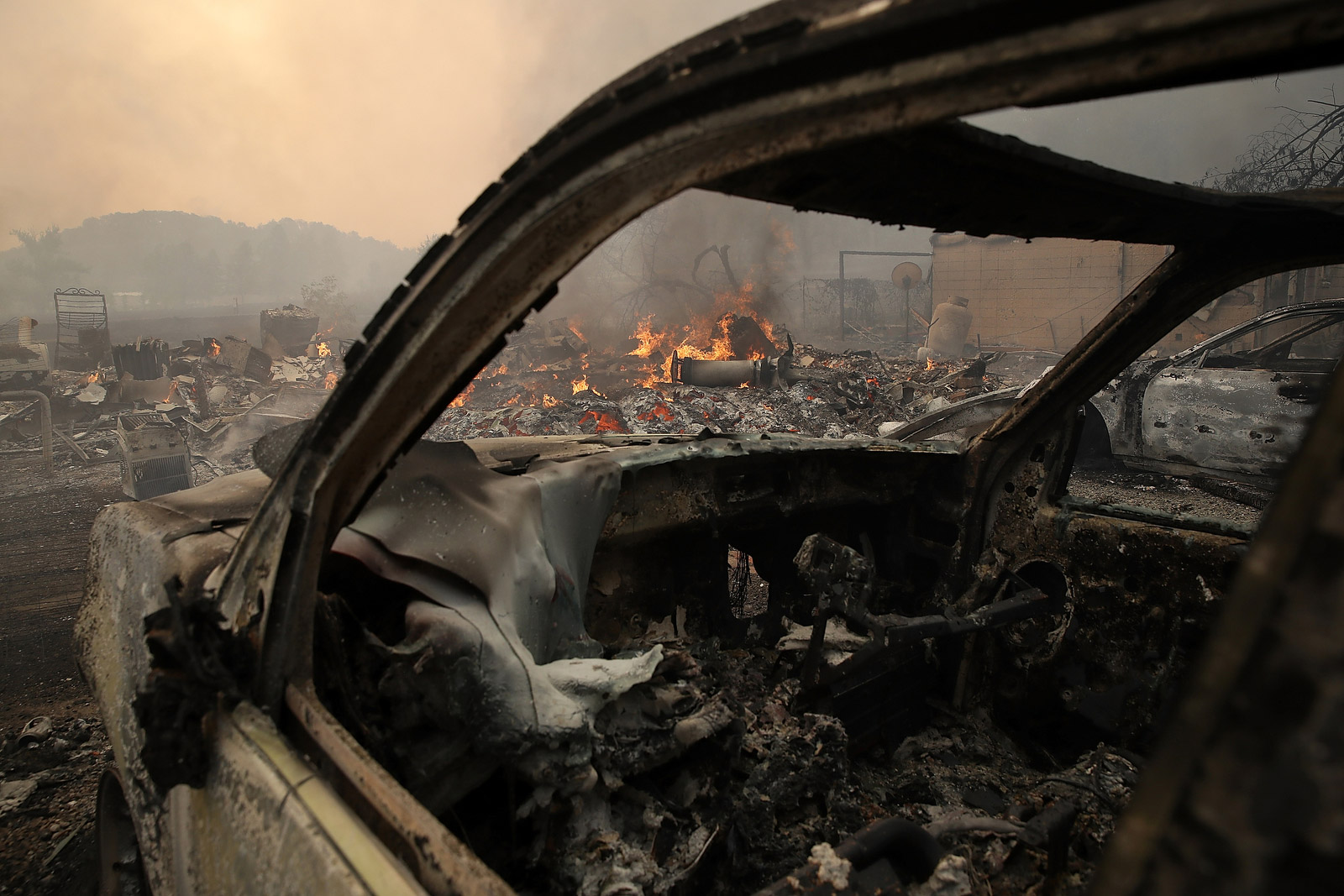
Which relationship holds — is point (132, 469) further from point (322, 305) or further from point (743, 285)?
point (322, 305)

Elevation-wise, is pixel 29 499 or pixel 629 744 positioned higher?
pixel 629 744

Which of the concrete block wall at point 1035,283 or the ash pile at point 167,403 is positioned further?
the concrete block wall at point 1035,283

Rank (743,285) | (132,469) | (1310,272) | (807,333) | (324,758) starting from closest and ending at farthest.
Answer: (324,758) < (132,469) < (1310,272) < (743,285) < (807,333)

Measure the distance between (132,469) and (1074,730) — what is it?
28.8 ft

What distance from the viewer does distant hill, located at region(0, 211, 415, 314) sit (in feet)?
163

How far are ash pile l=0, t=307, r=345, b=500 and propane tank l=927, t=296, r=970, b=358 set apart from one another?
17.4 metres

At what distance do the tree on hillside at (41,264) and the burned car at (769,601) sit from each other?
2586 inches

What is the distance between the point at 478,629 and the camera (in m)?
1.52

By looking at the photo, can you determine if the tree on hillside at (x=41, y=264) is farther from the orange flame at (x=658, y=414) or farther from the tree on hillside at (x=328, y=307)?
the orange flame at (x=658, y=414)

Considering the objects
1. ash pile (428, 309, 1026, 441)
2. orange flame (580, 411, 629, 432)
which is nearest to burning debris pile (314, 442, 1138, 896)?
ash pile (428, 309, 1026, 441)

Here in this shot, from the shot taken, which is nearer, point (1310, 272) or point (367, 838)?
point (367, 838)

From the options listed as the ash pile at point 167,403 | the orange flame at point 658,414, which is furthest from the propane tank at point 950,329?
the ash pile at point 167,403

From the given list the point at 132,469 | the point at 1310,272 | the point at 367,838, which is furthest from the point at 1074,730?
the point at 1310,272

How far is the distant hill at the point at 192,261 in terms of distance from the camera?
49.6 metres
